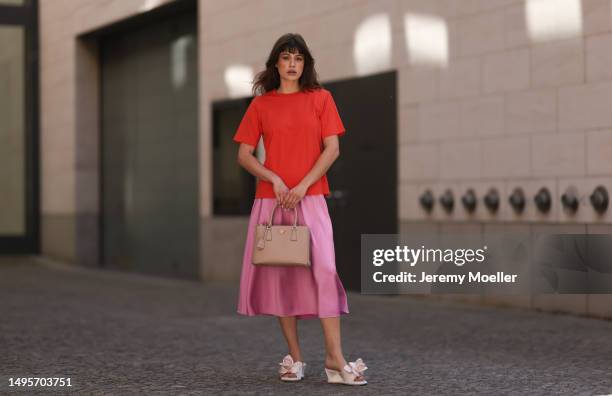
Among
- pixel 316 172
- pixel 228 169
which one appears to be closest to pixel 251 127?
pixel 316 172

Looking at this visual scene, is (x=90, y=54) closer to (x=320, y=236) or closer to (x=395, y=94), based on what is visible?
(x=395, y=94)

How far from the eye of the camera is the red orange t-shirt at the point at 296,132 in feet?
16.5

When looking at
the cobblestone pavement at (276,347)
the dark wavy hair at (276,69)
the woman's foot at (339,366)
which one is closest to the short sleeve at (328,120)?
the dark wavy hair at (276,69)

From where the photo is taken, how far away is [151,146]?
1530cm

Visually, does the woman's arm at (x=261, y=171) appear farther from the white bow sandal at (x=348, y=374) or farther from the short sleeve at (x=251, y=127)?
the white bow sandal at (x=348, y=374)

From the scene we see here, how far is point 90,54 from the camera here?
17.0 m

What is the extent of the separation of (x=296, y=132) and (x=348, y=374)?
4.01 feet

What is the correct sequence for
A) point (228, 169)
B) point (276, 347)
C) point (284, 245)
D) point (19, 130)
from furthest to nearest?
1. point (19, 130)
2. point (228, 169)
3. point (276, 347)
4. point (284, 245)

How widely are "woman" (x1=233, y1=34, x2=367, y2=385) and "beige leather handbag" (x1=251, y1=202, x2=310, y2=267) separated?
14 centimetres

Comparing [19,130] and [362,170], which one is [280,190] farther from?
[19,130]

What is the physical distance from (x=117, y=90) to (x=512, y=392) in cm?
1262

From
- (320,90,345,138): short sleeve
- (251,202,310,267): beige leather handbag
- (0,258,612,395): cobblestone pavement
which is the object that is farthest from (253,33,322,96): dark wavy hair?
(0,258,612,395): cobblestone pavement

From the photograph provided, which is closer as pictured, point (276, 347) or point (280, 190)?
point (280, 190)

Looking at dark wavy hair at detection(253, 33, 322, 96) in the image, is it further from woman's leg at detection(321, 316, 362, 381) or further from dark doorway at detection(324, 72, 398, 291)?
dark doorway at detection(324, 72, 398, 291)
